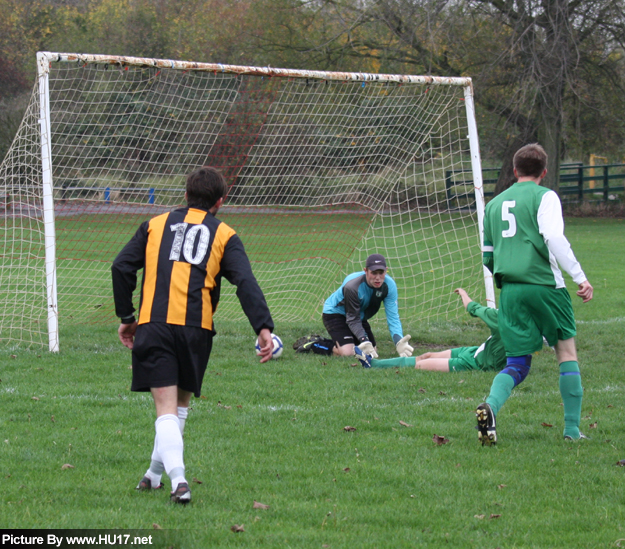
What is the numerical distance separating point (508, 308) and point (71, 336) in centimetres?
576

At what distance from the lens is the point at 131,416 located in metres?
5.46

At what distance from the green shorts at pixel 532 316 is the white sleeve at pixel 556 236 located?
206mm

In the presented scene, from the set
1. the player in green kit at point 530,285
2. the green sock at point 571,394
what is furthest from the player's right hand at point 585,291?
the green sock at point 571,394

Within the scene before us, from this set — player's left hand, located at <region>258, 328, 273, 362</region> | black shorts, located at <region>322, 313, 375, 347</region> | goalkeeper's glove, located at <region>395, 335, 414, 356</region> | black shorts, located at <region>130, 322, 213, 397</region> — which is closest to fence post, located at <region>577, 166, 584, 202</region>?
black shorts, located at <region>322, 313, 375, 347</region>

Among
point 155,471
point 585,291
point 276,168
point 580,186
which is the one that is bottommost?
point 155,471

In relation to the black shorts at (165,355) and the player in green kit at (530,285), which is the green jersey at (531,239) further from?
the black shorts at (165,355)

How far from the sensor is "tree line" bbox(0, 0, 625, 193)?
21.0 metres

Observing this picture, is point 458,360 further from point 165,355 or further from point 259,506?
point 165,355

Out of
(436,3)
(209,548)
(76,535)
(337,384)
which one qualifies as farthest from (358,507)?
(436,3)

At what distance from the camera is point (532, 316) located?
15.7 feet

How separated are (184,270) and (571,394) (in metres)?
2.70

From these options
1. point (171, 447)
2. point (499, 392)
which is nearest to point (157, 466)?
point (171, 447)

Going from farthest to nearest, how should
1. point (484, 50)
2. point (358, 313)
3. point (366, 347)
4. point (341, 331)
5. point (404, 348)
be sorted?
point (484, 50) → point (341, 331) → point (358, 313) → point (404, 348) → point (366, 347)

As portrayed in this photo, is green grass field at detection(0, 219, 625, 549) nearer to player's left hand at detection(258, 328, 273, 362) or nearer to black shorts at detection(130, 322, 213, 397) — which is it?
black shorts at detection(130, 322, 213, 397)
